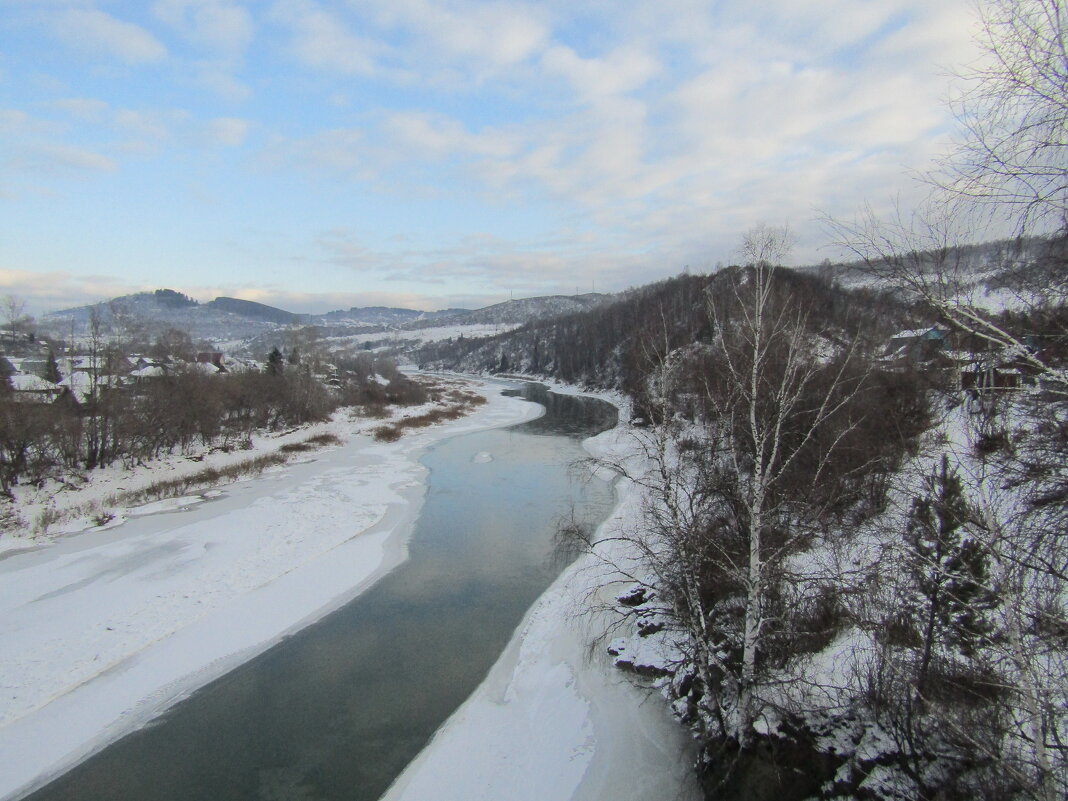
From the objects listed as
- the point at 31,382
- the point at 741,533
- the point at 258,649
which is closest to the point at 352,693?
the point at 258,649

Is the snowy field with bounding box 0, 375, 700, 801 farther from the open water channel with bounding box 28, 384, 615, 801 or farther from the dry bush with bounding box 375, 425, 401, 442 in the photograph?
the dry bush with bounding box 375, 425, 401, 442

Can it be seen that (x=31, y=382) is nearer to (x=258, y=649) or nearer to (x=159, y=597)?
(x=159, y=597)

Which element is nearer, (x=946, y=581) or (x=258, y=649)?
(x=946, y=581)

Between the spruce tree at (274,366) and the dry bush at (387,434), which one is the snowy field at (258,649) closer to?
the dry bush at (387,434)

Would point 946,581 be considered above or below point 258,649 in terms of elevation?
above

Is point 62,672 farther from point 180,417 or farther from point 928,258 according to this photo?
point 180,417

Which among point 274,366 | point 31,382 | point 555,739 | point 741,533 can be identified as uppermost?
point 31,382

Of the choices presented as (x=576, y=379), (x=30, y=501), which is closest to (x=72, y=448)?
(x=30, y=501)

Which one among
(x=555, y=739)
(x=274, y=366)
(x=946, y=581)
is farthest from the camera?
(x=274, y=366)
